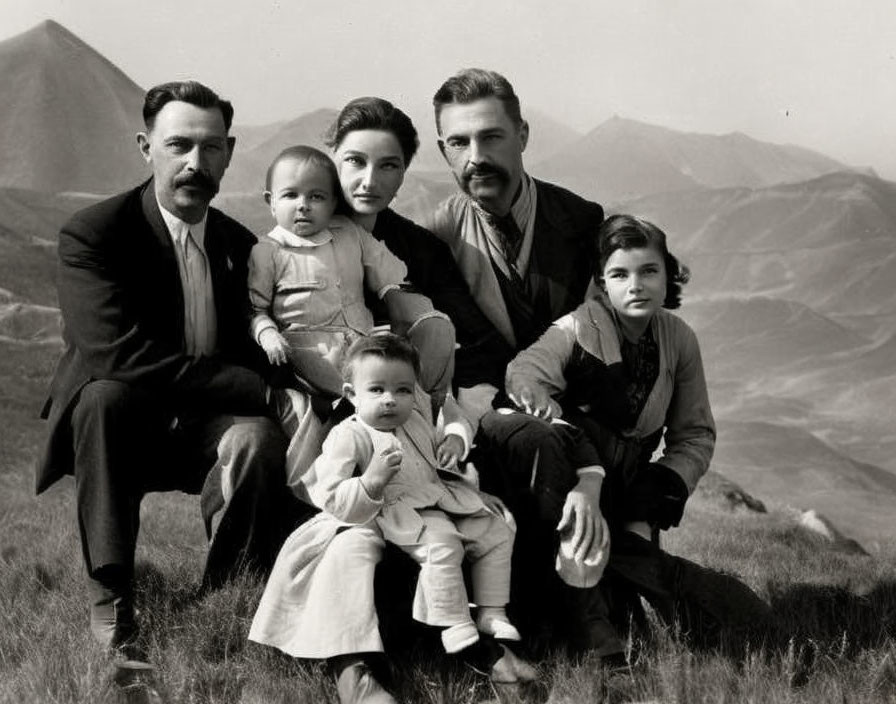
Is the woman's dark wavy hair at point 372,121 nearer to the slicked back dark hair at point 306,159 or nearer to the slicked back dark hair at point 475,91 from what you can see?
the slicked back dark hair at point 306,159

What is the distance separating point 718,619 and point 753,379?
22282 millimetres

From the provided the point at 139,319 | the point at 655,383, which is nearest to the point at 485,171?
the point at 655,383

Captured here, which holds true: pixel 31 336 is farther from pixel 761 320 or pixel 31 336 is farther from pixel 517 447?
pixel 761 320

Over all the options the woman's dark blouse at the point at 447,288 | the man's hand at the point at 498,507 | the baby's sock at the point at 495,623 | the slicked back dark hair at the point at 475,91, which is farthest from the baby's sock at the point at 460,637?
the slicked back dark hair at the point at 475,91

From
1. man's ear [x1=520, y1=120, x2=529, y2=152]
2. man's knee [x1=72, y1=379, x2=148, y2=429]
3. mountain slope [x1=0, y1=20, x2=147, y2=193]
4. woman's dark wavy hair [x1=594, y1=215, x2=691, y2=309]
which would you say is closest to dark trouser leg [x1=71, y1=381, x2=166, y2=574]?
man's knee [x1=72, y1=379, x2=148, y2=429]

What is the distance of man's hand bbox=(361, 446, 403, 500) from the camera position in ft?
10.6

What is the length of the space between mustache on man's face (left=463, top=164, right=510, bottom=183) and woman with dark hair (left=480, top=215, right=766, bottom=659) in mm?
622

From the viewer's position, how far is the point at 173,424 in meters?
4.12

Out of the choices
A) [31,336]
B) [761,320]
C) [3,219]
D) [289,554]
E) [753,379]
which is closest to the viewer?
[289,554]

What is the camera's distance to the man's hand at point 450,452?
360 cm

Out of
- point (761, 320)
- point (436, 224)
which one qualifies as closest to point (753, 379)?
point (761, 320)

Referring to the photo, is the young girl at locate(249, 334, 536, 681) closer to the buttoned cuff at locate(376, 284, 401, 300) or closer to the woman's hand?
the woman's hand

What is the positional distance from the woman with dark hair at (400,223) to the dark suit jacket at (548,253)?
98 millimetres

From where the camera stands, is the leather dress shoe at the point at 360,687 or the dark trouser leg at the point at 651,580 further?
the dark trouser leg at the point at 651,580
